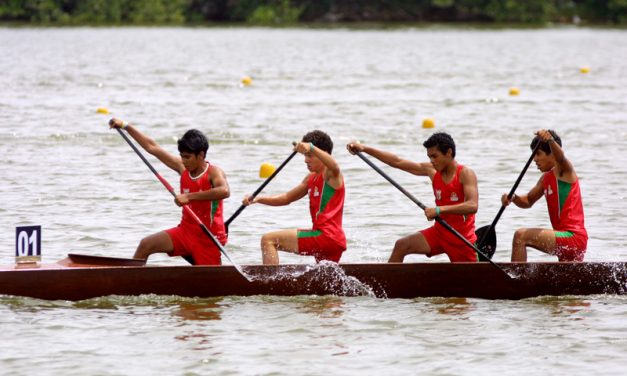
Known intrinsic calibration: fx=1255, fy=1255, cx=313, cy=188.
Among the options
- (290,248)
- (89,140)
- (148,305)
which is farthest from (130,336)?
(89,140)

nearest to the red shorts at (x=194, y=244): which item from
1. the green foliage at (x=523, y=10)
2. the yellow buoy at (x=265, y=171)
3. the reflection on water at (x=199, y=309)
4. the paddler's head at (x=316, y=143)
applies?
the reflection on water at (x=199, y=309)

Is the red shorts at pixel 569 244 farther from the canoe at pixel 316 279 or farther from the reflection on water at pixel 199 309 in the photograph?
the reflection on water at pixel 199 309

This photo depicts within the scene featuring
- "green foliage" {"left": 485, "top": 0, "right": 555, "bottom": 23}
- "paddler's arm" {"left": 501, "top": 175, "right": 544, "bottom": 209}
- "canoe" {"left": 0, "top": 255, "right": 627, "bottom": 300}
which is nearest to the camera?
"canoe" {"left": 0, "top": 255, "right": 627, "bottom": 300}

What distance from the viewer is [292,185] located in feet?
54.5

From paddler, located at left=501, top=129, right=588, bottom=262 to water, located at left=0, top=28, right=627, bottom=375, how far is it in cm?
43

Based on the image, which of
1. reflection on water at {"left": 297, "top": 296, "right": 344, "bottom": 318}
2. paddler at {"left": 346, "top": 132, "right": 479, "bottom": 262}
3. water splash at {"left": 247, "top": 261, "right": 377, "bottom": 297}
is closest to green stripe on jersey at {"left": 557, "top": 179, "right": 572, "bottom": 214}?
paddler at {"left": 346, "top": 132, "right": 479, "bottom": 262}

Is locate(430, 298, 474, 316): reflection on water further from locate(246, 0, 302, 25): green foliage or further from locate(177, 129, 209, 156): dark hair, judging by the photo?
locate(246, 0, 302, 25): green foliage

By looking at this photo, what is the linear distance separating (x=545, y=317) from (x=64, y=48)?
127ft

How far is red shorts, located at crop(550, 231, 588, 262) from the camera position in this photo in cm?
1017

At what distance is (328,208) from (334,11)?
66.0 meters

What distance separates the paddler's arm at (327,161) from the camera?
971cm

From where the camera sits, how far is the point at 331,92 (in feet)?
96.4

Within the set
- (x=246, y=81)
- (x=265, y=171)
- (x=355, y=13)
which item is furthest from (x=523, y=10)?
(x=265, y=171)

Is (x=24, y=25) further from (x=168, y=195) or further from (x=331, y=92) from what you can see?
(x=168, y=195)
